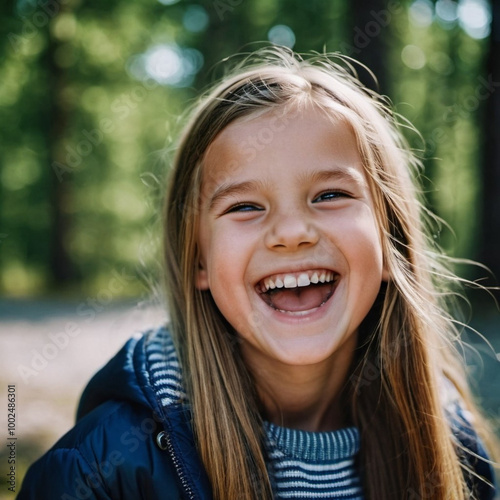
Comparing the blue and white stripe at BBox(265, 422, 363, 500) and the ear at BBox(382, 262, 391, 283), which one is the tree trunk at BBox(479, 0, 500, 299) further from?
the blue and white stripe at BBox(265, 422, 363, 500)

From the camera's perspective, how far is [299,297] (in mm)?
2205

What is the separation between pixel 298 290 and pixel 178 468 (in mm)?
766

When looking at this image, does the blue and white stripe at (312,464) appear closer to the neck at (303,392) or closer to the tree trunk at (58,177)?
the neck at (303,392)

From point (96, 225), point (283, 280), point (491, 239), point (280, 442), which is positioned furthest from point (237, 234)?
point (96, 225)

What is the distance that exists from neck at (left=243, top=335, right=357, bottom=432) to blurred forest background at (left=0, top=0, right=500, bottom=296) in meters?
7.36

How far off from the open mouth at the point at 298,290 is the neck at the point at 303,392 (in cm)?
26

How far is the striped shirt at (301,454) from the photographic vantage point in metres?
2.10

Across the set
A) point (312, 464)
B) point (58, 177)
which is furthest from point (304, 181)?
point (58, 177)

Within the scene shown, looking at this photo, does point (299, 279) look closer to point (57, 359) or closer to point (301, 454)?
point (301, 454)

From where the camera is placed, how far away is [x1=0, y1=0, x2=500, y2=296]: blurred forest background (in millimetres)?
12227

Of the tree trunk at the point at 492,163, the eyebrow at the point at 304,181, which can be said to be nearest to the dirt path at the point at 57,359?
the eyebrow at the point at 304,181

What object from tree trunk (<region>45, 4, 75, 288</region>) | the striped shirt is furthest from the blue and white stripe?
tree trunk (<region>45, 4, 75, 288</region>)

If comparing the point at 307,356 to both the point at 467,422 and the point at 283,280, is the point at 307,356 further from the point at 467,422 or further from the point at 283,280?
the point at 467,422

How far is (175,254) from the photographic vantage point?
2395mm
